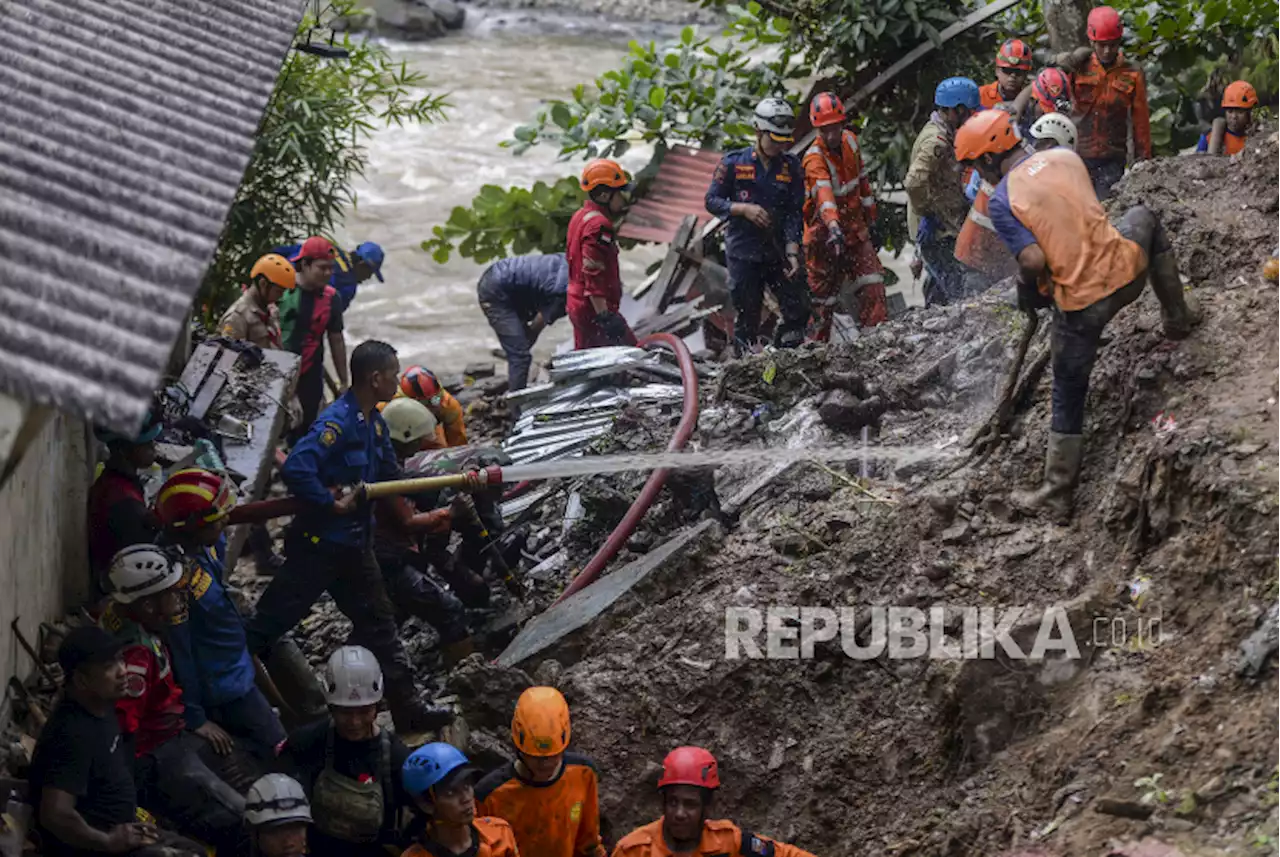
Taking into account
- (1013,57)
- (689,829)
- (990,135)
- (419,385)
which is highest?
(1013,57)

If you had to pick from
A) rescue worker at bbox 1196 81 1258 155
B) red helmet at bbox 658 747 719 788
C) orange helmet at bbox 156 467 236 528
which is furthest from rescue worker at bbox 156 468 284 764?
rescue worker at bbox 1196 81 1258 155

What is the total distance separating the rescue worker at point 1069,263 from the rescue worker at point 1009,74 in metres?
3.86

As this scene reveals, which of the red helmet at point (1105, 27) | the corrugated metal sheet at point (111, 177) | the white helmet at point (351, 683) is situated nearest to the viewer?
the corrugated metal sheet at point (111, 177)

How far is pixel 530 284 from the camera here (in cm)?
1175

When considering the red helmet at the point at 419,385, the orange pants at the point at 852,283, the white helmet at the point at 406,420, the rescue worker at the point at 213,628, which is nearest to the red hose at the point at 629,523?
the white helmet at the point at 406,420

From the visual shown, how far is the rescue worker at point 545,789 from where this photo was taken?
18.3 ft

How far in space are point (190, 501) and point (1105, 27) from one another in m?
6.78

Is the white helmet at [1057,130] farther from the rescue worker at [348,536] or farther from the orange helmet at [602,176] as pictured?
the orange helmet at [602,176]

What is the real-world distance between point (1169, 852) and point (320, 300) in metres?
7.56

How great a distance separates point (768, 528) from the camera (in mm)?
7469

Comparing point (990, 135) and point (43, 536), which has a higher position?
point (990, 135)

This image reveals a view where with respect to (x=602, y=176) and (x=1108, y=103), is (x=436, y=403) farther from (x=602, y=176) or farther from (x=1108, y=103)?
(x=1108, y=103)

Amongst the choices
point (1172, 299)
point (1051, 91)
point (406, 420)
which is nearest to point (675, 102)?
point (1051, 91)

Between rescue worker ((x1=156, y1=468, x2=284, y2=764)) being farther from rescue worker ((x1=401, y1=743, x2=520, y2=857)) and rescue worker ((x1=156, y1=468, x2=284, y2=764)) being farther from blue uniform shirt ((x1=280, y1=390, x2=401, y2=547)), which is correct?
rescue worker ((x1=401, y1=743, x2=520, y2=857))
